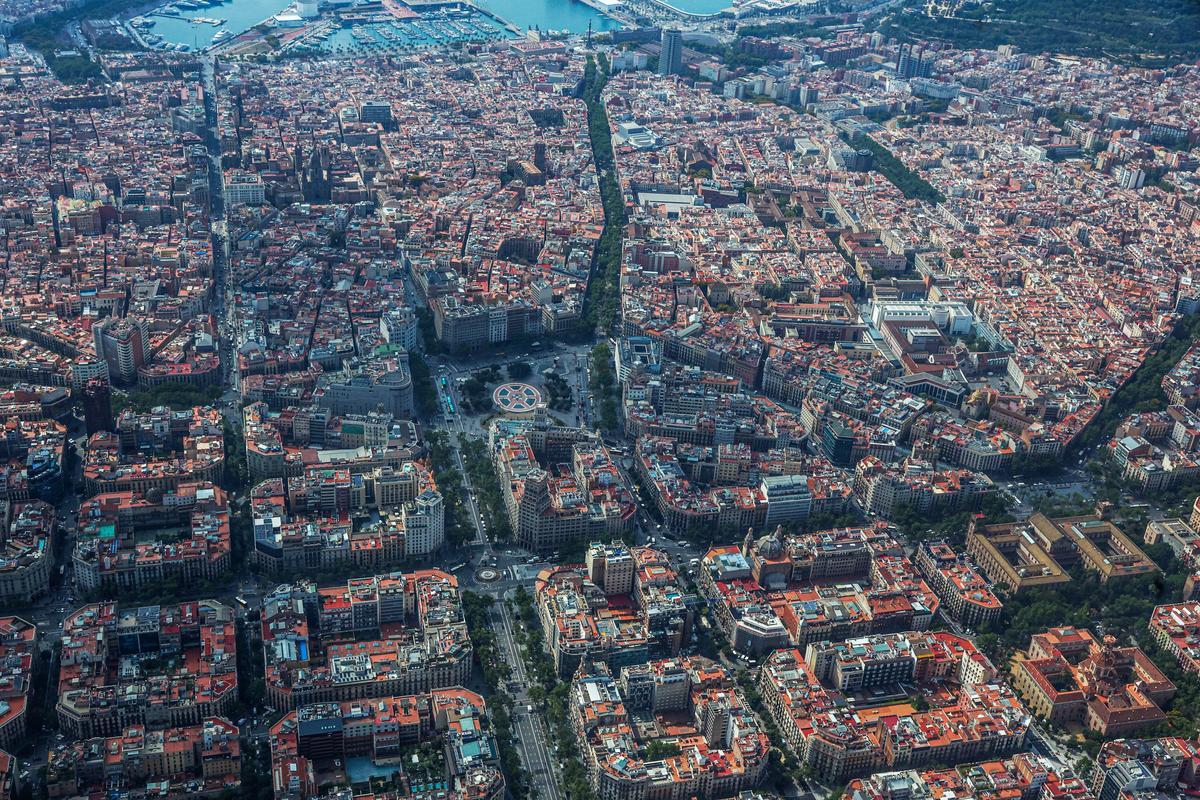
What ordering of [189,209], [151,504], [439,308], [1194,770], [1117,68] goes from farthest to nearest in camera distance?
[1117,68] → [189,209] → [439,308] → [151,504] → [1194,770]

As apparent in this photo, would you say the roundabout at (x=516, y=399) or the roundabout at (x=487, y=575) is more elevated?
the roundabout at (x=516, y=399)

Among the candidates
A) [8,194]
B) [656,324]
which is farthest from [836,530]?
[8,194]

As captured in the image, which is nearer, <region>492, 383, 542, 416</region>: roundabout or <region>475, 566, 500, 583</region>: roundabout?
<region>475, 566, 500, 583</region>: roundabout

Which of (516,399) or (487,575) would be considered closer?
(487,575)

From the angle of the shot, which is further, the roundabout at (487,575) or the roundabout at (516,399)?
the roundabout at (516,399)

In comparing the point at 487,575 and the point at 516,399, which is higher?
the point at 516,399

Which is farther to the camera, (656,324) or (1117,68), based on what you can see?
(1117,68)

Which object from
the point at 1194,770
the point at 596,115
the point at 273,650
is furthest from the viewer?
the point at 596,115

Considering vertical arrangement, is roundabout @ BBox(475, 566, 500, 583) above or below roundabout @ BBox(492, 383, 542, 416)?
below

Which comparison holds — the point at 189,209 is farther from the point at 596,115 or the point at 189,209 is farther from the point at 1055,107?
the point at 1055,107
